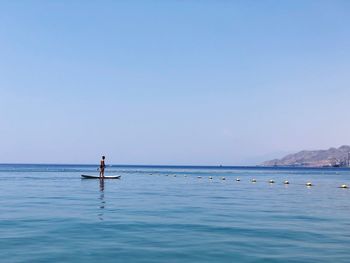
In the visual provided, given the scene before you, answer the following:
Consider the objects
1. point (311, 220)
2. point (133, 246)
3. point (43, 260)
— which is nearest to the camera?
point (43, 260)

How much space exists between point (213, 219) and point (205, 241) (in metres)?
6.13

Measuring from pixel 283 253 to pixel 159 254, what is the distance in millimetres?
4186

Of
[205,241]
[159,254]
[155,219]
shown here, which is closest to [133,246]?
[159,254]

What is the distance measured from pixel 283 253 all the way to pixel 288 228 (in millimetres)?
5464

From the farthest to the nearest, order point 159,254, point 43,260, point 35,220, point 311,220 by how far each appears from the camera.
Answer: point 311,220 < point 35,220 < point 159,254 < point 43,260

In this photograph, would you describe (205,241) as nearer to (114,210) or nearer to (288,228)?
(288,228)

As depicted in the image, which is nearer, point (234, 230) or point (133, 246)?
point (133, 246)

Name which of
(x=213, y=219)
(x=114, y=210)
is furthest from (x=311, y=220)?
(x=114, y=210)

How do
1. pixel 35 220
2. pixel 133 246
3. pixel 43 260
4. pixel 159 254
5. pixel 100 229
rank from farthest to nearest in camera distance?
1. pixel 35 220
2. pixel 100 229
3. pixel 133 246
4. pixel 159 254
5. pixel 43 260

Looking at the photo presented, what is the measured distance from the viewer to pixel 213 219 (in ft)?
73.9

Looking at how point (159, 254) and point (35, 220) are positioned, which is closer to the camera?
point (159, 254)

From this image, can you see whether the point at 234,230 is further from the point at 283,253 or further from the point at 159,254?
the point at 159,254

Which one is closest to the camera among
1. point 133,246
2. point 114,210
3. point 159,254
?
point 159,254

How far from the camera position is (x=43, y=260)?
44.0ft
